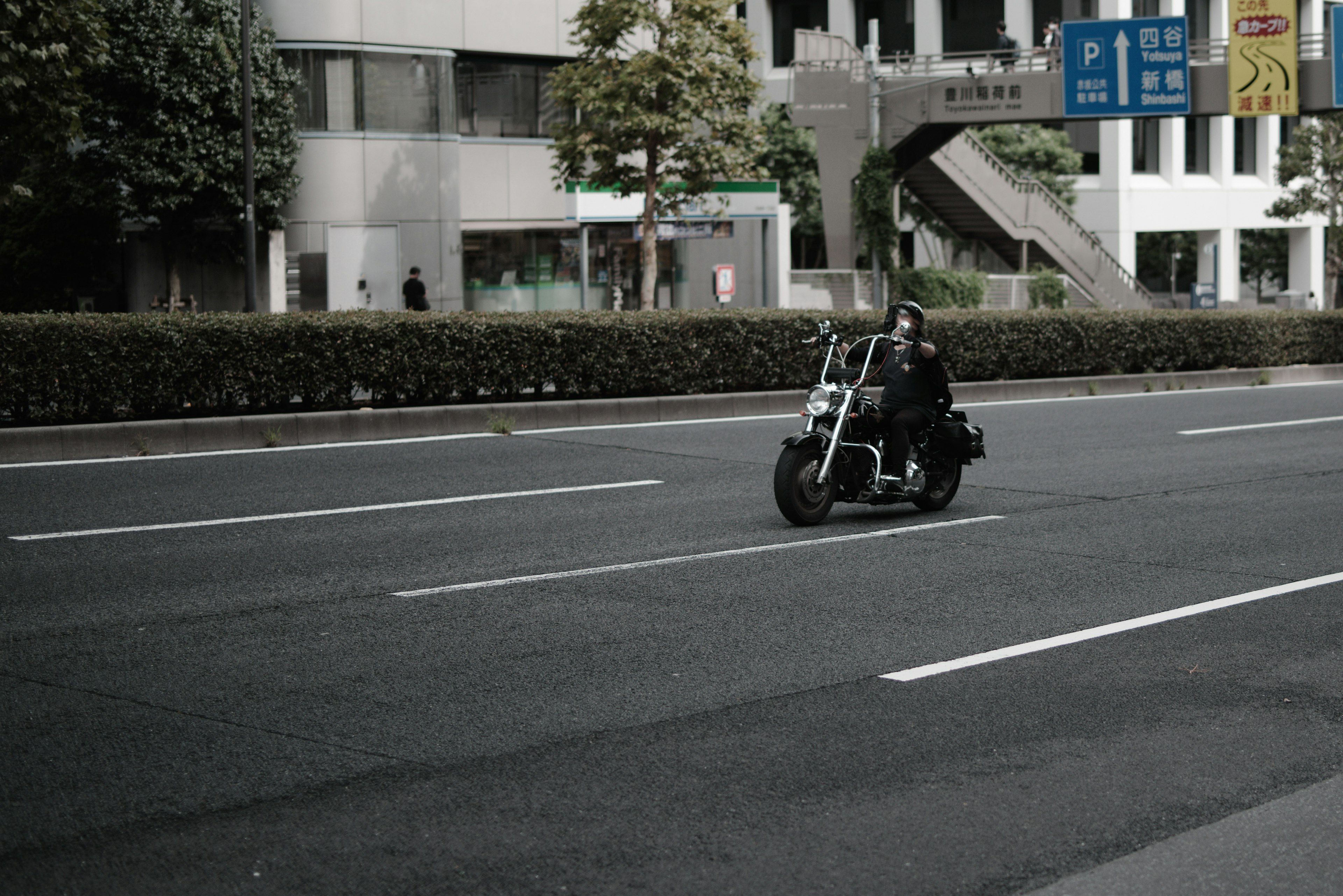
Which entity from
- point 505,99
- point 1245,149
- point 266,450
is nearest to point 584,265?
point 505,99

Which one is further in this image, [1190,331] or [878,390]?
[1190,331]

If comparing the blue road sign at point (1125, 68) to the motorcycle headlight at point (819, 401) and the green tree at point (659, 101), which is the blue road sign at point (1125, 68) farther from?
the motorcycle headlight at point (819, 401)

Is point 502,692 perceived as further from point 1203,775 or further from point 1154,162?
point 1154,162

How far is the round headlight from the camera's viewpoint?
9977 millimetres

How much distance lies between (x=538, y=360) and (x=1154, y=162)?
47845 millimetres

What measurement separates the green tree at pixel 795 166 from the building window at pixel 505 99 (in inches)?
695

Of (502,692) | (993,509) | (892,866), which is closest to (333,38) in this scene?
(993,509)

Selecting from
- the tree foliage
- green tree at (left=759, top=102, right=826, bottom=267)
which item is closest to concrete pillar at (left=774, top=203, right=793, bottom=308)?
the tree foliage

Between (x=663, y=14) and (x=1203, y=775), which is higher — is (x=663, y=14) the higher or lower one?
the higher one

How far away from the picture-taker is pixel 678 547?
9.45 m

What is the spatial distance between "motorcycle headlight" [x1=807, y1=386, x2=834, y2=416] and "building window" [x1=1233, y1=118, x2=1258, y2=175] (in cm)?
5849

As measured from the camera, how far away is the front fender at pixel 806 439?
33.0 ft

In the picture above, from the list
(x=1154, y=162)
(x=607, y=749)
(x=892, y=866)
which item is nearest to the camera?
(x=892, y=866)

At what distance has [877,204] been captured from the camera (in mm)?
34031
